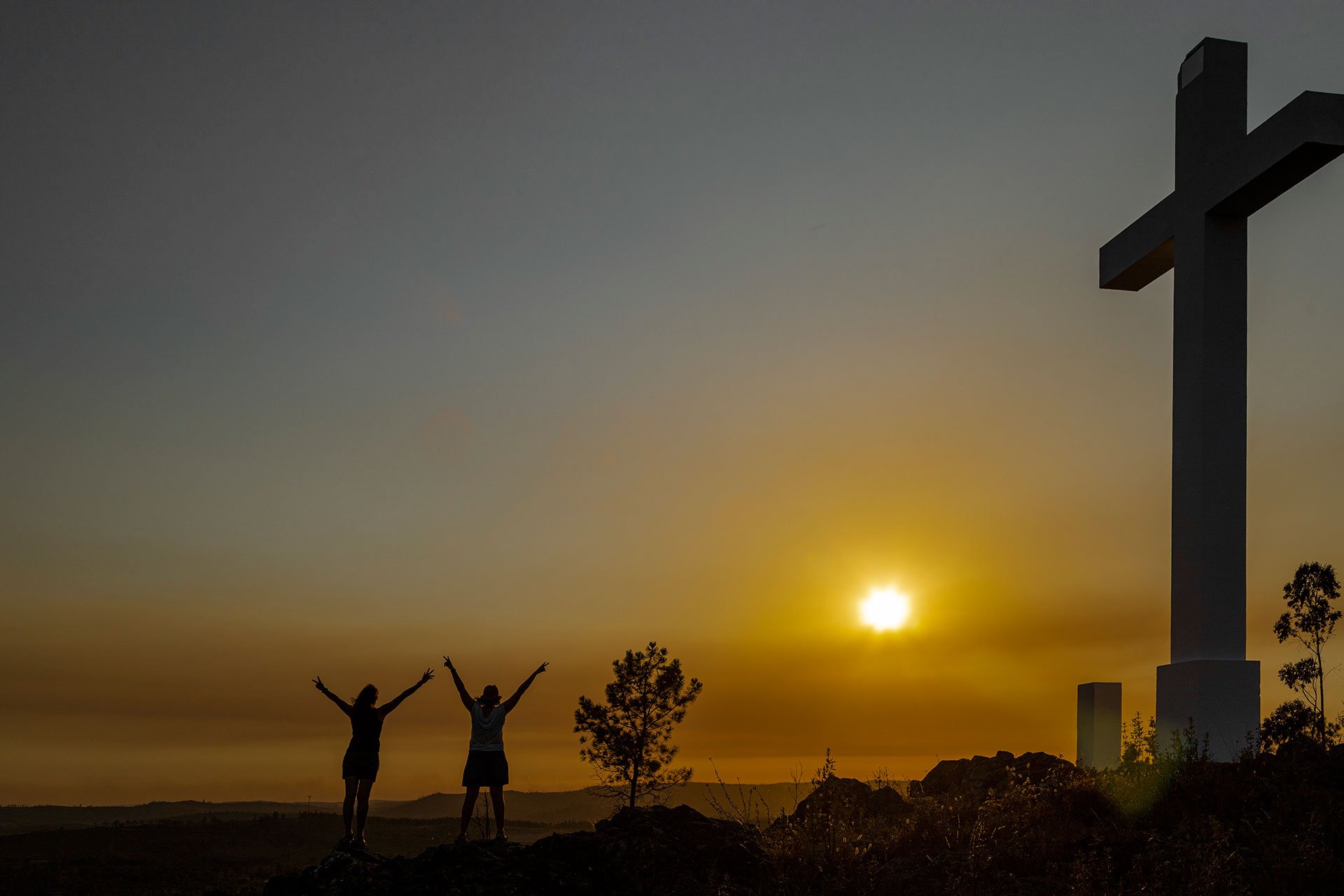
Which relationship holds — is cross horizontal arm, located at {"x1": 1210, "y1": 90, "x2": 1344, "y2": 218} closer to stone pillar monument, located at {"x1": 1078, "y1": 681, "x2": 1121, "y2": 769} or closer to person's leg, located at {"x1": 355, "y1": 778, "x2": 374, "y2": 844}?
stone pillar monument, located at {"x1": 1078, "y1": 681, "x2": 1121, "y2": 769}

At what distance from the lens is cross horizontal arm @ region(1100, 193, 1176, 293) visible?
1527 cm

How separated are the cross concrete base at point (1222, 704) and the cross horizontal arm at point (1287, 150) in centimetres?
567

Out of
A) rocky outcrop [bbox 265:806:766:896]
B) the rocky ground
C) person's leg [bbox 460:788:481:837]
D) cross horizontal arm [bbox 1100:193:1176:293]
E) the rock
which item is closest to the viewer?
the rocky ground

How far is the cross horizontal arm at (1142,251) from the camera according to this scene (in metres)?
15.3

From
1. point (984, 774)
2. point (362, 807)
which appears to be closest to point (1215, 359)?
point (984, 774)

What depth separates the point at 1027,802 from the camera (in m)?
11.7

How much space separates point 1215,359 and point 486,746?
9.90 m

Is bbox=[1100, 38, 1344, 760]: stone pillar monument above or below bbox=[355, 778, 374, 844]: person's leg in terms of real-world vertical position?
above

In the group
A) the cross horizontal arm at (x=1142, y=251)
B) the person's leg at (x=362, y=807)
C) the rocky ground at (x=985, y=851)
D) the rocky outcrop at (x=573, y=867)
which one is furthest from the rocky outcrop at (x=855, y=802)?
the cross horizontal arm at (x=1142, y=251)

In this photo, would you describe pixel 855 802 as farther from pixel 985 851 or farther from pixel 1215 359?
pixel 1215 359

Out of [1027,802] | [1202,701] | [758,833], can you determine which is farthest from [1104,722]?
[758,833]

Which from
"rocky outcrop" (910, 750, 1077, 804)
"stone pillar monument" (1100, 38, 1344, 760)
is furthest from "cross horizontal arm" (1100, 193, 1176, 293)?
"rocky outcrop" (910, 750, 1077, 804)

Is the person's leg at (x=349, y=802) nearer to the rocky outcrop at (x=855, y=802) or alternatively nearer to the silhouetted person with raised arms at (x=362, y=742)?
the silhouetted person with raised arms at (x=362, y=742)

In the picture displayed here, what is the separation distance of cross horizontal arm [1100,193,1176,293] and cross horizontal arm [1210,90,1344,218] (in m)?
0.97
